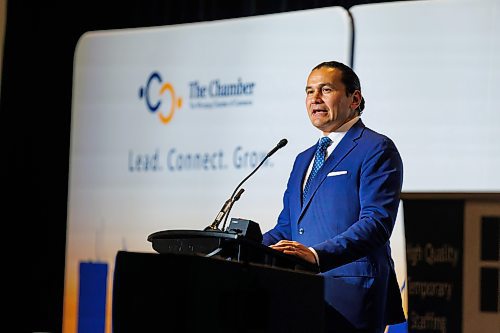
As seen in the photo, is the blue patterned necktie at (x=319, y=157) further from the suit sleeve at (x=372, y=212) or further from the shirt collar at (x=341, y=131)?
the suit sleeve at (x=372, y=212)

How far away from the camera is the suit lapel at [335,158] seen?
3.62 metres

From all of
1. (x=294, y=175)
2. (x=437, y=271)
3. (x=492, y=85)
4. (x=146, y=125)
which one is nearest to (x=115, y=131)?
(x=146, y=125)

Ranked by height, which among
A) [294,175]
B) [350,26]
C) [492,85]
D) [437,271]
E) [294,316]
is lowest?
[294,316]

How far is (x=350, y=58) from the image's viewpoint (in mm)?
4391

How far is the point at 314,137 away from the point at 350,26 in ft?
1.81

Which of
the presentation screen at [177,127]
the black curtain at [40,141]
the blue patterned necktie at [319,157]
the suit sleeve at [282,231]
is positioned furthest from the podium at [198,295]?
the black curtain at [40,141]

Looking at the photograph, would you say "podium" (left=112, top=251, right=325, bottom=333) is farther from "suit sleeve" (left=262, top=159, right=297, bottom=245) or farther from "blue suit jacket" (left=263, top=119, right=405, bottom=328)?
"suit sleeve" (left=262, top=159, right=297, bottom=245)

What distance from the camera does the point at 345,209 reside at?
11.6 feet

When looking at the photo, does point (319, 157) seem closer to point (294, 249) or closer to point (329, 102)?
point (329, 102)

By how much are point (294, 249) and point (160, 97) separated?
2320 millimetres

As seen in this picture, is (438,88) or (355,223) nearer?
(355,223)

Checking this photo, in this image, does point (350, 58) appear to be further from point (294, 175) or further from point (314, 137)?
point (294, 175)

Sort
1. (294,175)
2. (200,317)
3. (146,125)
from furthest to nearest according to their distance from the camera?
1. (146,125)
2. (294,175)
3. (200,317)

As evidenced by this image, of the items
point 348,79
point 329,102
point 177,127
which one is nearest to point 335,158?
point 329,102
